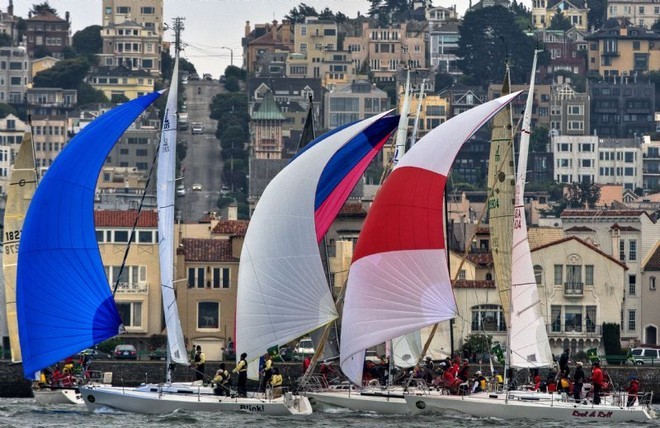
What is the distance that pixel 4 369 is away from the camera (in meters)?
56.3

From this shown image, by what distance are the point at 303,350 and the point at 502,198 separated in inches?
647

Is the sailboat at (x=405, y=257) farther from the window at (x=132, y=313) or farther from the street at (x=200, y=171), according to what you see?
the street at (x=200, y=171)

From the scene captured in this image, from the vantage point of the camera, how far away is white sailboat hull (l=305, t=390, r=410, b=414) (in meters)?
47.0

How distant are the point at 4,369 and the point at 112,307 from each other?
36.8 ft

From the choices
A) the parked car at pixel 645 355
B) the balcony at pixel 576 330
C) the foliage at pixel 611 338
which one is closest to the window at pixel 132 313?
the balcony at pixel 576 330

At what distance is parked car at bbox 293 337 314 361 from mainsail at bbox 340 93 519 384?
14.9 m

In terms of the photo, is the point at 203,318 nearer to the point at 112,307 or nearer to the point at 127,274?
the point at 127,274

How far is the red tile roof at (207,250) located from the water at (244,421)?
2117cm

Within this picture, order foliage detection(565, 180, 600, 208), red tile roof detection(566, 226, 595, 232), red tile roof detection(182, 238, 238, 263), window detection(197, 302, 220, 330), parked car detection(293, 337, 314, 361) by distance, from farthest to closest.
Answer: foliage detection(565, 180, 600, 208) → red tile roof detection(566, 226, 595, 232) → red tile roof detection(182, 238, 238, 263) → window detection(197, 302, 220, 330) → parked car detection(293, 337, 314, 361)

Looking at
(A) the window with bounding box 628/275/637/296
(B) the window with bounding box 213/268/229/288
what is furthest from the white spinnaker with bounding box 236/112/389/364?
(A) the window with bounding box 628/275/637/296

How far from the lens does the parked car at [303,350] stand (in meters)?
61.6

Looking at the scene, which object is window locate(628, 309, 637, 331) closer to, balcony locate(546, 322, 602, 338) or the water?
balcony locate(546, 322, 602, 338)

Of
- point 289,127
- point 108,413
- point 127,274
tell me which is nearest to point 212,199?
point 289,127

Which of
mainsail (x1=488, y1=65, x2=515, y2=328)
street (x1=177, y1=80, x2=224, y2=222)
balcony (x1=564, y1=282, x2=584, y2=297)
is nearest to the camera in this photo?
mainsail (x1=488, y1=65, x2=515, y2=328)
